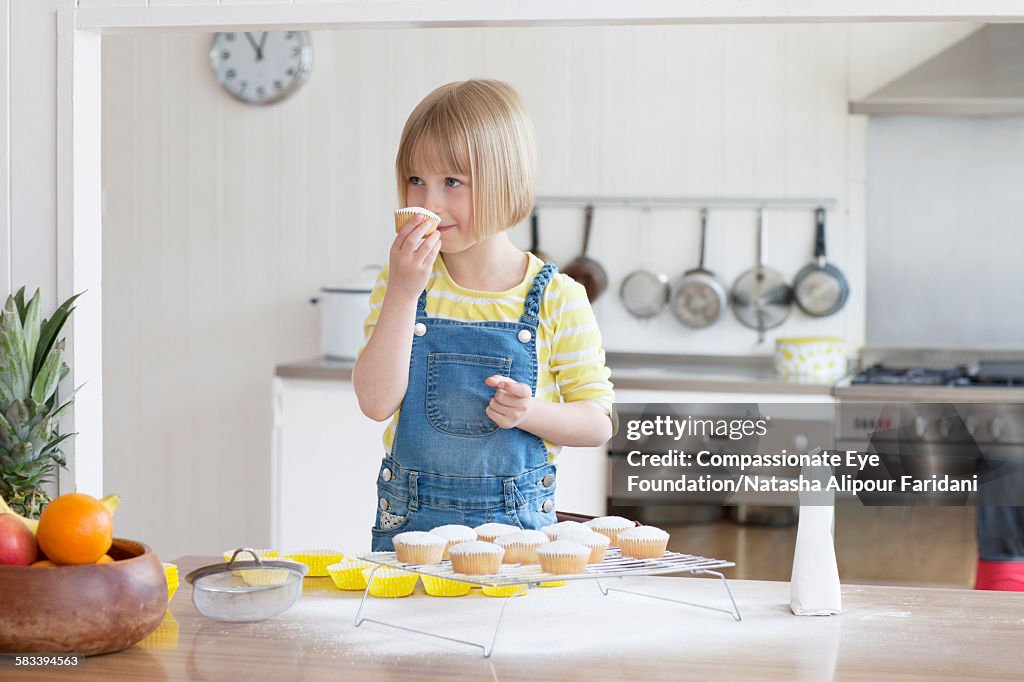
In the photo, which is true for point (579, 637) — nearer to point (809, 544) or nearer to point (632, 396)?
point (809, 544)

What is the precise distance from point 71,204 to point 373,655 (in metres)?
0.92

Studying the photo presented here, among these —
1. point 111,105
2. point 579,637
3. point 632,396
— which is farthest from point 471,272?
point 111,105

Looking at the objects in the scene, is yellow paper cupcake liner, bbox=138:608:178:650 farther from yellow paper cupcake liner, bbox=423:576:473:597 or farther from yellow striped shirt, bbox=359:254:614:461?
yellow striped shirt, bbox=359:254:614:461

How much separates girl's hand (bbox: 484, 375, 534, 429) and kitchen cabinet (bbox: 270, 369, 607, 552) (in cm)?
184

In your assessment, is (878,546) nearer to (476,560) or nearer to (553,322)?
(553,322)

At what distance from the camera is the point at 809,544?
1408mm

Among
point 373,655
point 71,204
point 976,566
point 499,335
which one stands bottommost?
point 976,566

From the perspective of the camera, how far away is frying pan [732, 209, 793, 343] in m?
3.63

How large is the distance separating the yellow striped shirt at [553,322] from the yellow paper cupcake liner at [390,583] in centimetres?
27

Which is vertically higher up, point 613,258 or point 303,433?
point 613,258

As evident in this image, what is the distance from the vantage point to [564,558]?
125 centimetres

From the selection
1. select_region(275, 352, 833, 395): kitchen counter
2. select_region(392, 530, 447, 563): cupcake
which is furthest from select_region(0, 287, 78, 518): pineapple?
select_region(275, 352, 833, 395): kitchen counter

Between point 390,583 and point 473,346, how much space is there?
1.18 ft

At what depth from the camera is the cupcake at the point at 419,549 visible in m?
1.30
